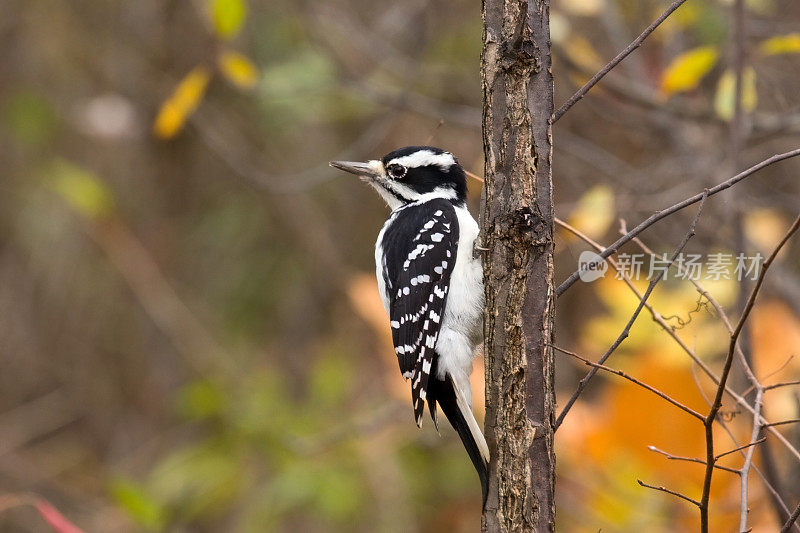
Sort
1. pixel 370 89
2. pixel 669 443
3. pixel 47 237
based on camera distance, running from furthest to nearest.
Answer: pixel 47 237
pixel 370 89
pixel 669 443

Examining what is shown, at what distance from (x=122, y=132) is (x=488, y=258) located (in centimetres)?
445

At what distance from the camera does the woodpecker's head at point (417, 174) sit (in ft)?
10.6

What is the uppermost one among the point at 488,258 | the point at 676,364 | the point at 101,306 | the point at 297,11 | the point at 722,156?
the point at 297,11

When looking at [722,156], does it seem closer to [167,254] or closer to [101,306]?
[167,254]

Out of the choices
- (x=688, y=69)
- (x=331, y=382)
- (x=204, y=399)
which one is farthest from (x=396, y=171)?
(x=204, y=399)

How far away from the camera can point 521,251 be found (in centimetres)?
190

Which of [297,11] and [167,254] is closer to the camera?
[297,11]

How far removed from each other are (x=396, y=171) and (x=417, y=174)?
8cm

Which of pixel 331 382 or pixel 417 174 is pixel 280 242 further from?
pixel 417 174

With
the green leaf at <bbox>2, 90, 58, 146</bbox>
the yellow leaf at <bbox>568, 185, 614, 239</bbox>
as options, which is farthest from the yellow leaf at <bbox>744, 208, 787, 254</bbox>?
the green leaf at <bbox>2, 90, 58, 146</bbox>

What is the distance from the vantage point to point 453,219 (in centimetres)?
305

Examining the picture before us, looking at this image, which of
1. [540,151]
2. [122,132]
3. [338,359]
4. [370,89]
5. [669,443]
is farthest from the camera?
[122,132]

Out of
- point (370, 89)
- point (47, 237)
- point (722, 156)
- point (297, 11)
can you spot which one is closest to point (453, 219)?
point (370, 89)

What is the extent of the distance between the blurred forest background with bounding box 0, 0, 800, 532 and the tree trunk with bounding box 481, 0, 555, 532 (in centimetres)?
178
